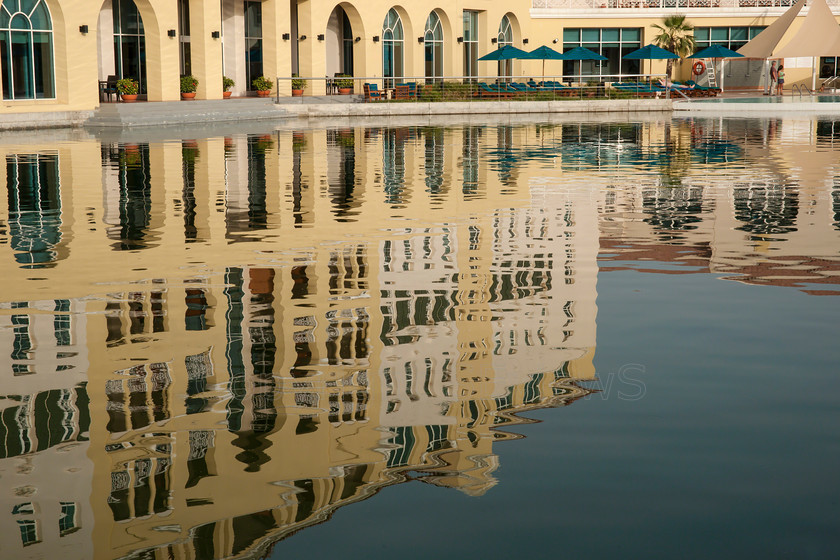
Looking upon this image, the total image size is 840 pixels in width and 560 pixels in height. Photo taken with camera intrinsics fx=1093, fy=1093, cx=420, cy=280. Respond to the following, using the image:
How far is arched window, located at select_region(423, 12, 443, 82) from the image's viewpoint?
168 feet

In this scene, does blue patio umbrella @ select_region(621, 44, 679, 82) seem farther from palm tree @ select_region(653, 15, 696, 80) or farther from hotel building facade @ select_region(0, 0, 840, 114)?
palm tree @ select_region(653, 15, 696, 80)

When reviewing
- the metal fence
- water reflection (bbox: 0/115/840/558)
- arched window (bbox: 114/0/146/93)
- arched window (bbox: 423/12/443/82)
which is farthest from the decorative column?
water reflection (bbox: 0/115/840/558)

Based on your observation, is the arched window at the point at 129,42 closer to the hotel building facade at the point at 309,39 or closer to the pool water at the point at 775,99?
the hotel building facade at the point at 309,39

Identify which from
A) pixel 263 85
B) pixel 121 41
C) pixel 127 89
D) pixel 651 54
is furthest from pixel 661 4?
pixel 127 89

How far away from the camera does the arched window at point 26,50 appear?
100ft

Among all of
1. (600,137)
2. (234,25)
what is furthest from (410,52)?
(600,137)

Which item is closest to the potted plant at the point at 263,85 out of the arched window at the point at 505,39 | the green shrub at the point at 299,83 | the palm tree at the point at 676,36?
the green shrub at the point at 299,83

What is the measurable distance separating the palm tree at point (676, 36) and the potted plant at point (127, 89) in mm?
31868

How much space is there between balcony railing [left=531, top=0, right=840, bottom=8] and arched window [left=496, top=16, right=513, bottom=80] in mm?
2444

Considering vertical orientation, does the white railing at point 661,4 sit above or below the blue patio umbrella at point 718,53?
above

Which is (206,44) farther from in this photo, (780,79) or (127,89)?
(780,79)

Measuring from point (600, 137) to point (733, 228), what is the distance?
16.1 meters

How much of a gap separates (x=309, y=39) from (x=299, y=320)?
38179 mm

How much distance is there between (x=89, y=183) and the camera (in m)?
16.0
